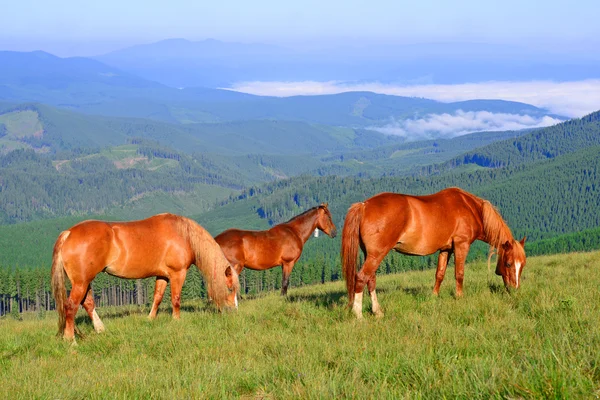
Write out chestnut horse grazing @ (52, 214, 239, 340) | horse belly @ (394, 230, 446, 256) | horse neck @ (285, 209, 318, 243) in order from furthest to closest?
horse neck @ (285, 209, 318, 243) → horse belly @ (394, 230, 446, 256) → chestnut horse grazing @ (52, 214, 239, 340)

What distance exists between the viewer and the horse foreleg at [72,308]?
12.0 m

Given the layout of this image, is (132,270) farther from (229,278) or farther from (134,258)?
(229,278)

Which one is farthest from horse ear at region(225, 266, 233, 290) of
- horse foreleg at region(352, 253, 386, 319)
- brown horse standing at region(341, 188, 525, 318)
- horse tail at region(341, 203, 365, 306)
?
horse foreleg at region(352, 253, 386, 319)

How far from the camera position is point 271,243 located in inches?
830

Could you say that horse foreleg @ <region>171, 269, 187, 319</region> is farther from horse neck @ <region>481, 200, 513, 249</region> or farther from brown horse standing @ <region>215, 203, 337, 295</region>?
horse neck @ <region>481, 200, 513, 249</region>

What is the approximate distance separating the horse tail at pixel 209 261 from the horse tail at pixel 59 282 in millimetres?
3090

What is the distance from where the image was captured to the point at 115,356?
10086mm

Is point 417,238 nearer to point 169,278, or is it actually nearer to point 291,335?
point 291,335

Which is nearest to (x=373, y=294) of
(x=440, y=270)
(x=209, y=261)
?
(x=440, y=270)

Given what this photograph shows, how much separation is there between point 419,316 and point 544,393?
497 cm

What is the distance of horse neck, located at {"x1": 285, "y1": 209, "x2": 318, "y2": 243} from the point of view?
877 inches

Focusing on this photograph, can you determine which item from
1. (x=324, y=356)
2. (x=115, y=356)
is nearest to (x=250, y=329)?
(x=115, y=356)

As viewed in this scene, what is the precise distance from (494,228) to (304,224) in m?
9.62

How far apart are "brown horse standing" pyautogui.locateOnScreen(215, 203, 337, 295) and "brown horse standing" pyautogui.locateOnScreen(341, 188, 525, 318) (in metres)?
8.07
